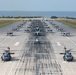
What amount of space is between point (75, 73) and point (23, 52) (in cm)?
2584

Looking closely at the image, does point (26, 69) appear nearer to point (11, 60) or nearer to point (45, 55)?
point (11, 60)

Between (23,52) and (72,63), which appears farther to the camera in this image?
(23,52)

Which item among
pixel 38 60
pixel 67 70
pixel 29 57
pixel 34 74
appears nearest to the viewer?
pixel 34 74

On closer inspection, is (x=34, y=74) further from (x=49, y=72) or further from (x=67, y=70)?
(x=67, y=70)

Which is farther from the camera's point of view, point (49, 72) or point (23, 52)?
point (23, 52)

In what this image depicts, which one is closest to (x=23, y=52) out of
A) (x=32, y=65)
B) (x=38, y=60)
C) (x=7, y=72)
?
(x=38, y=60)

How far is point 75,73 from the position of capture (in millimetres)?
52500

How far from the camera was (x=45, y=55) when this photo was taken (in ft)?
235

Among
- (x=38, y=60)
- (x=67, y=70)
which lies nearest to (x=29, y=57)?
(x=38, y=60)

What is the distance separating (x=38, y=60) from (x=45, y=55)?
7.30 metres

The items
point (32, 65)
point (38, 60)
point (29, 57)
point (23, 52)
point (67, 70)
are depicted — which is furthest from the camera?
point (23, 52)

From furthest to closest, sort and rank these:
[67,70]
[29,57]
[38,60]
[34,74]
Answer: [29,57] → [38,60] → [67,70] → [34,74]

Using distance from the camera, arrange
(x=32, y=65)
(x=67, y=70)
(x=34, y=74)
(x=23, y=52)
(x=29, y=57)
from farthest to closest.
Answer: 1. (x=23, y=52)
2. (x=29, y=57)
3. (x=32, y=65)
4. (x=67, y=70)
5. (x=34, y=74)

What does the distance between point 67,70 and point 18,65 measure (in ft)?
34.2
